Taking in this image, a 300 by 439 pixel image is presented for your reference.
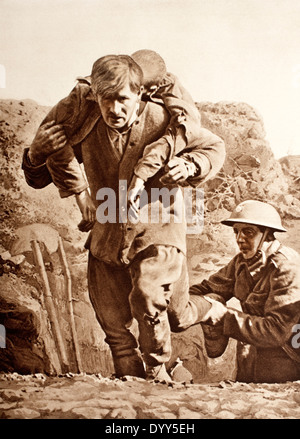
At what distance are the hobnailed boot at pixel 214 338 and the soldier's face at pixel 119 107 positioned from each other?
2055 millimetres

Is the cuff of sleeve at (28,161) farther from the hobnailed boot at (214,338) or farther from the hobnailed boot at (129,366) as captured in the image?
the hobnailed boot at (214,338)

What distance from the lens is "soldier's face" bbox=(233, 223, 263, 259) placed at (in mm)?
5871

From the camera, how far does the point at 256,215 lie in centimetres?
589

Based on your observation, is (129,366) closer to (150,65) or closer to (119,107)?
(119,107)

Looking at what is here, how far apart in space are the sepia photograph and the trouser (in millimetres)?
13

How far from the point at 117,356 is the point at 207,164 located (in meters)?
2.00

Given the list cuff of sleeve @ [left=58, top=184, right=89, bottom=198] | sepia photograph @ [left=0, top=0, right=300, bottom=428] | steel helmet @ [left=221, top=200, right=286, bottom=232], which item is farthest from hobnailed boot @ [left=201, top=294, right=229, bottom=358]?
cuff of sleeve @ [left=58, top=184, right=89, bottom=198]

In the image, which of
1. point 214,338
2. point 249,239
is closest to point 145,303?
point 214,338

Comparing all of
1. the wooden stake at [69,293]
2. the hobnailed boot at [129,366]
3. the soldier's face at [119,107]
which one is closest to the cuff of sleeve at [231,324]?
the hobnailed boot at [129,366]

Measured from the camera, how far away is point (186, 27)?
6.21 m

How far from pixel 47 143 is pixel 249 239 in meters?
2.13

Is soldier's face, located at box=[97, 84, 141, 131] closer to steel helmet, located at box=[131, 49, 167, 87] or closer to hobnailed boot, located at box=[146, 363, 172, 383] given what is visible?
steel helmet, located at box=[131, 49, 167, 87]

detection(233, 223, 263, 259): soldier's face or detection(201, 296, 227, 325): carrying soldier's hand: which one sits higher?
detection(233, 223, 263, 259): soldier's face

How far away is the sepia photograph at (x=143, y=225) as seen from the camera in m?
5.65
